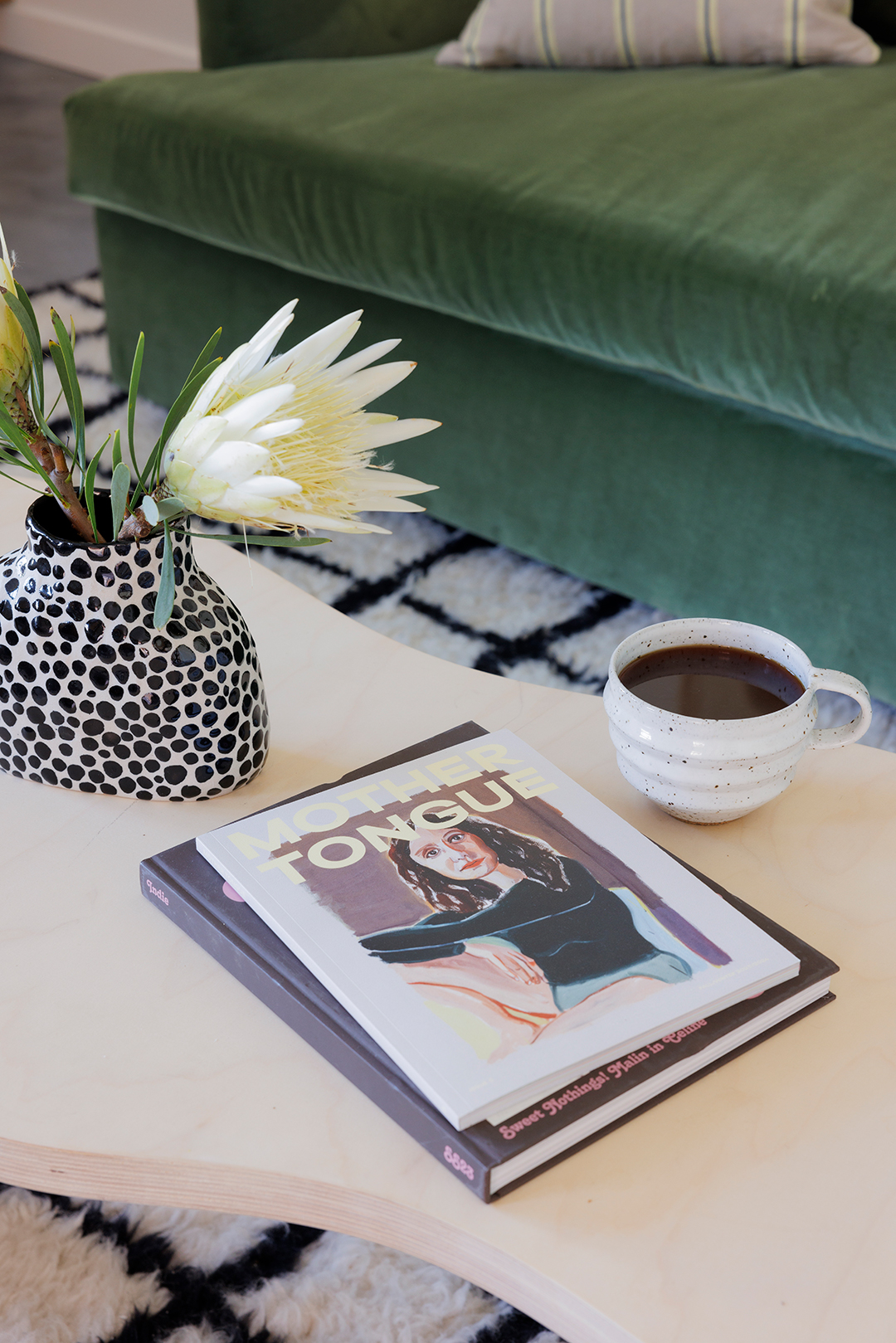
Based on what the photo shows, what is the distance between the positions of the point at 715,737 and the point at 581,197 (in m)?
0.75

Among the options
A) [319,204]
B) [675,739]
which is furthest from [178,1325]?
[319,204]

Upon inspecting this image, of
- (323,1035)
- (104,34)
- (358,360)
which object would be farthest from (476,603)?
(104,34)

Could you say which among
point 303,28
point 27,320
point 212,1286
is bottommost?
point 212,1286

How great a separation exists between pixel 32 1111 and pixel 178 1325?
30 cm

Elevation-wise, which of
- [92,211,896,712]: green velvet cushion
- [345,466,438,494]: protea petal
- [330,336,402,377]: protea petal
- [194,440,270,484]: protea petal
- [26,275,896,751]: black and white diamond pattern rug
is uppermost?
[330,336,402,377]: protea petal

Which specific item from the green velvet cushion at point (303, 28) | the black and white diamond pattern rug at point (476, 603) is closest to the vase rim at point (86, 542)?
the black and white diamond pattern rug at point (476, 603)

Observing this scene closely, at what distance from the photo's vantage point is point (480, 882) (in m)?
0.51

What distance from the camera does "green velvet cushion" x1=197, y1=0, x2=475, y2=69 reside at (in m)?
1.58

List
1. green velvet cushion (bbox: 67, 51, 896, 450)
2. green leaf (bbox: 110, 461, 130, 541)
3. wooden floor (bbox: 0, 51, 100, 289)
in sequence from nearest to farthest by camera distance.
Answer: green leaf (bbox: 110, 461, 130, 541), green velvet cushion (bbox: 67, 51, 896, 450), wooden floor (bbox: 0, 51, 100, 289)

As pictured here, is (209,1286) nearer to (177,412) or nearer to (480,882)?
(480,882)

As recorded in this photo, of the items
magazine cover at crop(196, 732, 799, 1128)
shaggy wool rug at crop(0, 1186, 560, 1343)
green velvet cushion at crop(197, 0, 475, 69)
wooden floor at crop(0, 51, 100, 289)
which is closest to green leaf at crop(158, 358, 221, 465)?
magazine cover at crop(196, 732, 799, 1128)

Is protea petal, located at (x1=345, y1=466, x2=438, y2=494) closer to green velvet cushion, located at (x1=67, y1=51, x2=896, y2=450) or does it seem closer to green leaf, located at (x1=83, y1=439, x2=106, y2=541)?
green leaf, located at (x1=83, y1=439, x2=106, y2=541)

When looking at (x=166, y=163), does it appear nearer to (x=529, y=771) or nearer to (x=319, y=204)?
(x=319, y=204)

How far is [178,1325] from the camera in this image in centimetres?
65
